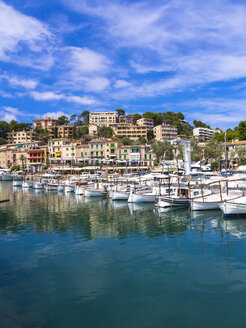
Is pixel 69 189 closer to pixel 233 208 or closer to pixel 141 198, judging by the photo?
pixel 141 198

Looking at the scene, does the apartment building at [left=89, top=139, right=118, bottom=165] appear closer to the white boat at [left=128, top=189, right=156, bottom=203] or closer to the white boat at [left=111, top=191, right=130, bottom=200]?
the white boat at [left=111, top=191, right=130, bottom=200]

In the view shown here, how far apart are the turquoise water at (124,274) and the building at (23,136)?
13097 cm

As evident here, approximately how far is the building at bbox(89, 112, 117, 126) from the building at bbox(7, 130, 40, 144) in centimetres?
3580

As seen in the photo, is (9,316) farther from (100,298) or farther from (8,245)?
(8,245)

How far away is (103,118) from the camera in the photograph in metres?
167

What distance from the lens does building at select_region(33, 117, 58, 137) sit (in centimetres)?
16275

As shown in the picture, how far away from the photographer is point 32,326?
10.3 meters

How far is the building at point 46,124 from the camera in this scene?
6407 inches

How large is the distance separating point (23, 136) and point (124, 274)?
148m

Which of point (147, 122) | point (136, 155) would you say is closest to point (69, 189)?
point (136, 155)

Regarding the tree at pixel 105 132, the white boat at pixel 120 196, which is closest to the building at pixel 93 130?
the tree at pixel 105 132

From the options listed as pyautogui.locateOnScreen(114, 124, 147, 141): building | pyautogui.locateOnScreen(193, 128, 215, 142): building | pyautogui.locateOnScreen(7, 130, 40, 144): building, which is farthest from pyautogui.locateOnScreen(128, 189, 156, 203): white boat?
pyautogui.locateOnScreen(193, 128, 215, 142): building

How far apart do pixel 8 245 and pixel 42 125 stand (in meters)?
154

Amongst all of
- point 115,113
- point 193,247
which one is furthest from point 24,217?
point 115,113
